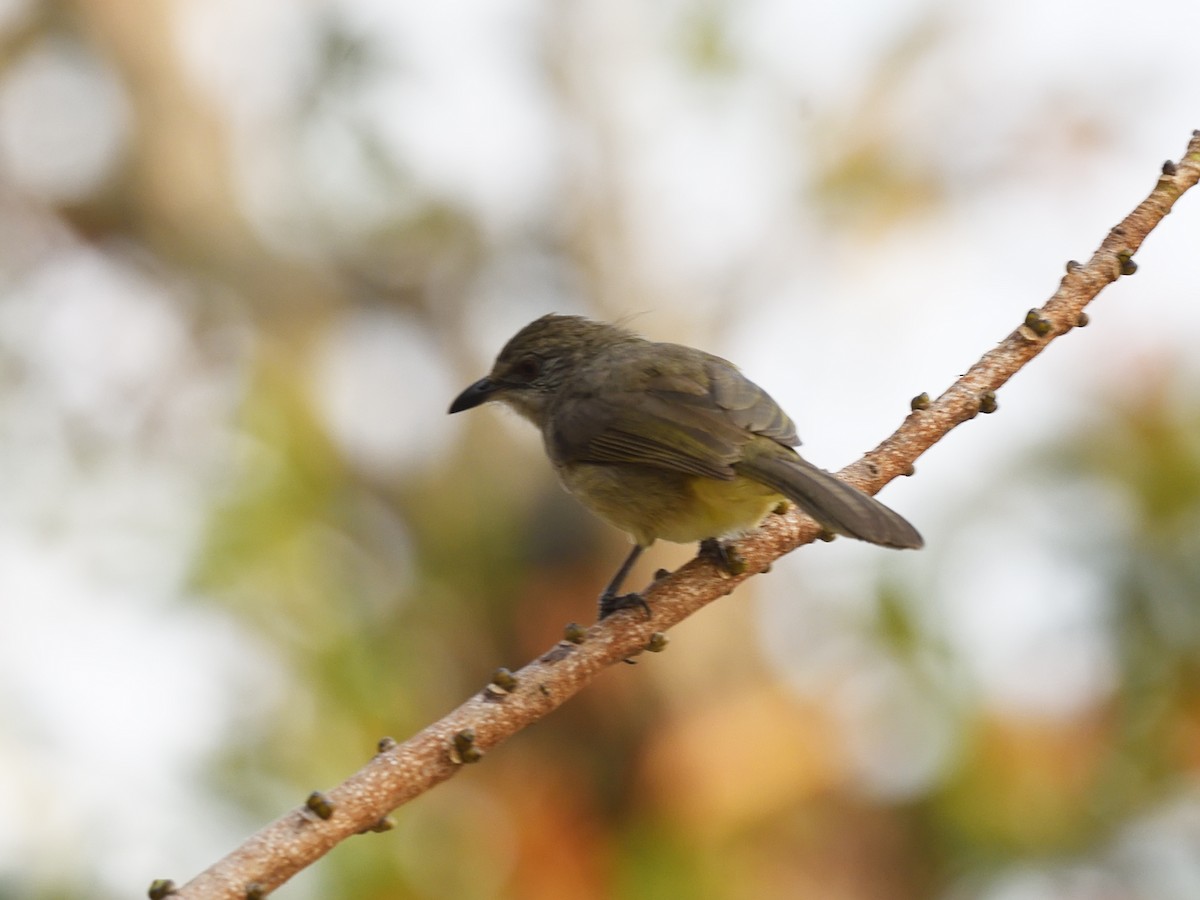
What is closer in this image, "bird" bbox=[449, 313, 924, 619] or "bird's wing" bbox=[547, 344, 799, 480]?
"bird" bbox=[449, 313, 924, 619]

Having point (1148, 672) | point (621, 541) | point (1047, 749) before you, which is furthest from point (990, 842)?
point (621, 541)

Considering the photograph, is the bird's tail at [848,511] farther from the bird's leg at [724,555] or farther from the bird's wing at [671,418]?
the bird's wing at [671,418]

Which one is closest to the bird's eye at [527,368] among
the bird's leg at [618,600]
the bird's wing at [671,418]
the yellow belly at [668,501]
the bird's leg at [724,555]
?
the bird's wing at [671,418]

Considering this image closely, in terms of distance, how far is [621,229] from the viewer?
841 cm

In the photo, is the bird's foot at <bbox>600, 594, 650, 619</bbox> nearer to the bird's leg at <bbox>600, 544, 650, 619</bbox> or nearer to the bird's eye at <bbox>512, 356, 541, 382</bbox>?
the bird's leg at <bbox>600, 544, 650, 619</bbox>

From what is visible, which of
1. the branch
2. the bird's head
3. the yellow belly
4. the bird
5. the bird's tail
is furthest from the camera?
the bird's head

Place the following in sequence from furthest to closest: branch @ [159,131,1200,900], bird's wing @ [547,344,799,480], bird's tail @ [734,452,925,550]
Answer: bird's wing @ [547,344,799,480]
bird's tail @ [734,452,925,550]
branch @ [159,131,1200,900]

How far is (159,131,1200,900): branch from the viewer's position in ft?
6.63

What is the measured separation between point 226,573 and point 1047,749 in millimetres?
3512

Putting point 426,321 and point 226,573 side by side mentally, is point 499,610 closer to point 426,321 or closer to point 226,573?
point 226,573

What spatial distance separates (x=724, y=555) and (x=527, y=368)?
1807 mm

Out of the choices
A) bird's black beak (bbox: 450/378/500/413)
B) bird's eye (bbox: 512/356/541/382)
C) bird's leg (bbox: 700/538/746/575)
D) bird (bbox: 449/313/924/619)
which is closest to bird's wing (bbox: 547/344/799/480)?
bird (bbox: 449/313/924/619)

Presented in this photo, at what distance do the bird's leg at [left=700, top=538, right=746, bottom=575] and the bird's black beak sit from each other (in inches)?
58.4

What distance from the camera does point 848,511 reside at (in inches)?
116
